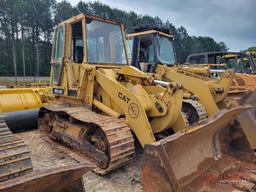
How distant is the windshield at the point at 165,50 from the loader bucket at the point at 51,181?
560cm

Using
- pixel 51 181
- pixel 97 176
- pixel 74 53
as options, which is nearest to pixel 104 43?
pixel 74 53

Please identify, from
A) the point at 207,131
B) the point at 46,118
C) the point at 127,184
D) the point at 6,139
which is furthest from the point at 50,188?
the point at 46,118

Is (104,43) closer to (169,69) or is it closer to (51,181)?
(169,69)

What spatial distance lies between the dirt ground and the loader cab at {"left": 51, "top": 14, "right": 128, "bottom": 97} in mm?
1214

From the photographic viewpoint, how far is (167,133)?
4.96 m

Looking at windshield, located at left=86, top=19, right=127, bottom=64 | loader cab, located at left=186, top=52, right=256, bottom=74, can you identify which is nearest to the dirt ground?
windshield, located at left=86, top=19, right=127, bottom=64

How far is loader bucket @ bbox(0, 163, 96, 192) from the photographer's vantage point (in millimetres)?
1729

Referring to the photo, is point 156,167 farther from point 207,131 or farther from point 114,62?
point 114,62

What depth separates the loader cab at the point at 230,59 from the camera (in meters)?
10.0

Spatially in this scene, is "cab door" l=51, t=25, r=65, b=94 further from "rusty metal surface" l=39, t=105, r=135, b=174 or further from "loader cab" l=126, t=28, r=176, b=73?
"loader cab" l=126, t=28, r=176, b=73

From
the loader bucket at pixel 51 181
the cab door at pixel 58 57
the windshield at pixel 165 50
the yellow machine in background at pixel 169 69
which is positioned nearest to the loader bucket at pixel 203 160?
the loader bucket at pixel 51 181

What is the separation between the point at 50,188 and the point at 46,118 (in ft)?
13.3

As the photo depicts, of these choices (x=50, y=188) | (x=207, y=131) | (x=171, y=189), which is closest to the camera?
(x=50, y=188)

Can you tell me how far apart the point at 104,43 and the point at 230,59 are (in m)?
6.64
